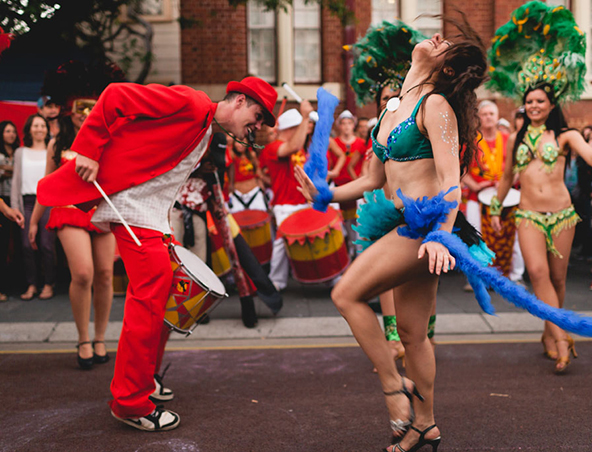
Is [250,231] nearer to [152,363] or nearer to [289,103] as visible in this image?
[152,363]

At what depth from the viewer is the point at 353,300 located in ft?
9.94

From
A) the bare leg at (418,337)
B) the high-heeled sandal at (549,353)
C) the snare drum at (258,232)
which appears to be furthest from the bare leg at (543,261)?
the snare drum at (258,232)

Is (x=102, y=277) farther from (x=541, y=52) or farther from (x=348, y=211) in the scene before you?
(x=348, y=211)

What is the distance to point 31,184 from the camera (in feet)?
23.9

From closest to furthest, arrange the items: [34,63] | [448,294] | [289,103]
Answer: [448,294], [34,63], [289,103]

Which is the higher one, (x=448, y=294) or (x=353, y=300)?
(x=353, y=300)

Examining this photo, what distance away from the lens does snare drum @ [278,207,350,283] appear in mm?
6961

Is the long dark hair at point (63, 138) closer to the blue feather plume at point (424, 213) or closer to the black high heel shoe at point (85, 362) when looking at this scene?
the black high heel shoe at point (85, 362)

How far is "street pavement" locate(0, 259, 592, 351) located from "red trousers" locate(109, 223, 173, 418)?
205 cm

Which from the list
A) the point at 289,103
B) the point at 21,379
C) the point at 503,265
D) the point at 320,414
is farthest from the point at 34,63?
the point at 320,414

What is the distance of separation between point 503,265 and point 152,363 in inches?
207

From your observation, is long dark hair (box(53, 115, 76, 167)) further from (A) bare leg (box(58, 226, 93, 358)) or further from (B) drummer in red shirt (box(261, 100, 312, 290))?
(B) drummer in red shirt (box(261, 100, 312, 290))

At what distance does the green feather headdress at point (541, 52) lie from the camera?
16.0ft

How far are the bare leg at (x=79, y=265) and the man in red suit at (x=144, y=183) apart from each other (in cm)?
108
